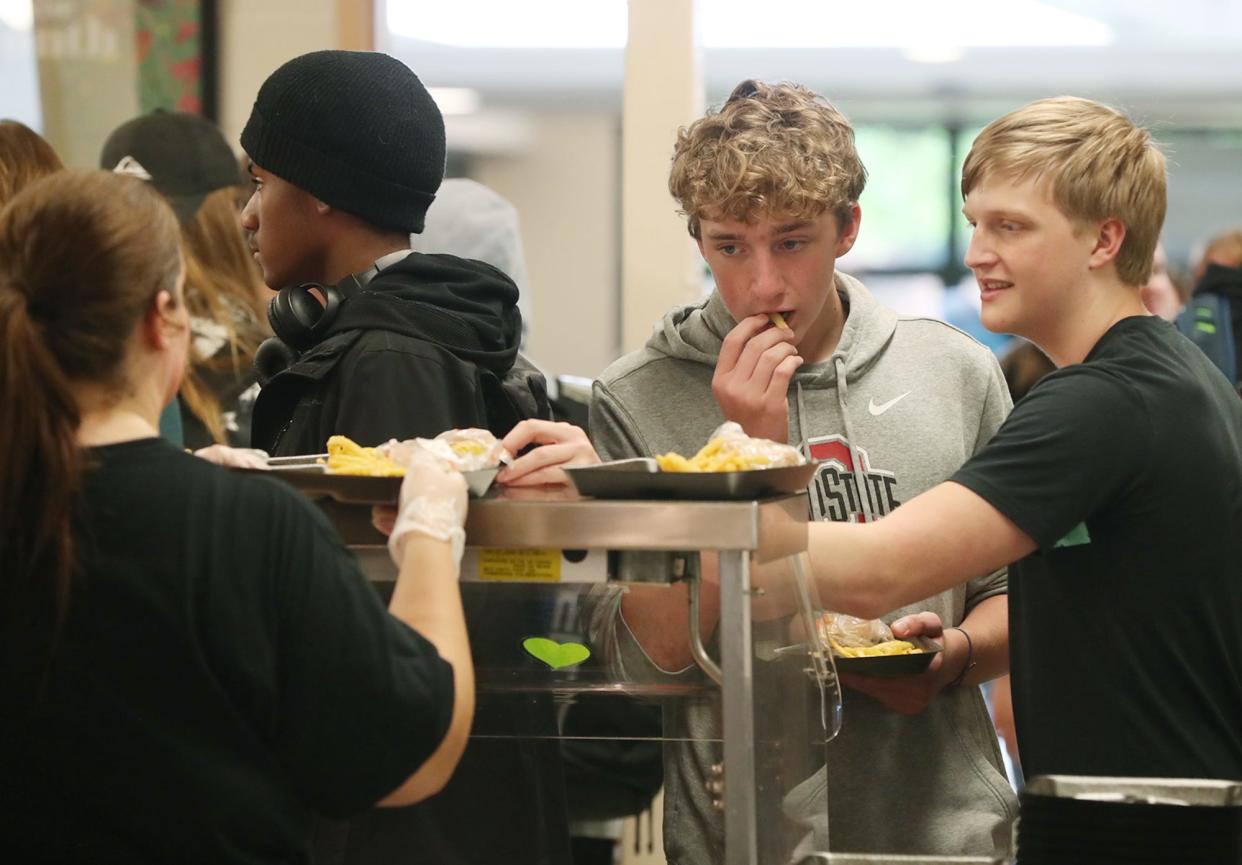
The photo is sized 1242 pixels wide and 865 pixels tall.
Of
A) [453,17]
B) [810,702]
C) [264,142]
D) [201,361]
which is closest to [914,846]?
[810,702]

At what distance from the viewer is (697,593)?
1.54 meters

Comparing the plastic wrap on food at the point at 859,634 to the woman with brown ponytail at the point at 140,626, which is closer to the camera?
the woman with brown ponytail at the point at 140,626

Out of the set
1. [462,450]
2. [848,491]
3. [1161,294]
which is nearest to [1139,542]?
[848,491]

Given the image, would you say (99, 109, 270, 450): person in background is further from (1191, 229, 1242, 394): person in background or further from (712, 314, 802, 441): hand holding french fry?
(1191, 229, 1242, 394): person in background

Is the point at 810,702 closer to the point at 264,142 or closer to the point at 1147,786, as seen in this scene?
the point at 1147,786

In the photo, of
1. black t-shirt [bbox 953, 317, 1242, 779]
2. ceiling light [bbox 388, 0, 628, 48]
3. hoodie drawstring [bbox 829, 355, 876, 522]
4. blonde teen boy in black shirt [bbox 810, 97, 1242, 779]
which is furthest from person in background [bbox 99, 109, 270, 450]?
ceiling light [bbox 388, 0, 628, 48]

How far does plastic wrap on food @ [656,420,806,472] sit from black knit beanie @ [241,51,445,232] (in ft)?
2.36

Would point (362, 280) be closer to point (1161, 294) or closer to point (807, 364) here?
point (807, 364)

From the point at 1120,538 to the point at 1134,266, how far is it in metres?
0.39

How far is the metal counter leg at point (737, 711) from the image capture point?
1.48m

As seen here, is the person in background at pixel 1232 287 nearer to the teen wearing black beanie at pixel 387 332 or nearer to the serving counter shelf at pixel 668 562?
the teen wearing black beanie at pixel 387 332

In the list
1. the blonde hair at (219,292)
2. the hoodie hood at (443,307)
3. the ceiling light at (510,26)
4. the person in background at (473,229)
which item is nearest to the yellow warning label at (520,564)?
the hoodie hood at (443,307)

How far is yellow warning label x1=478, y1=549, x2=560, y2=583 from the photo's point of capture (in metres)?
1.54

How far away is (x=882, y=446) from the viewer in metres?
2.20
